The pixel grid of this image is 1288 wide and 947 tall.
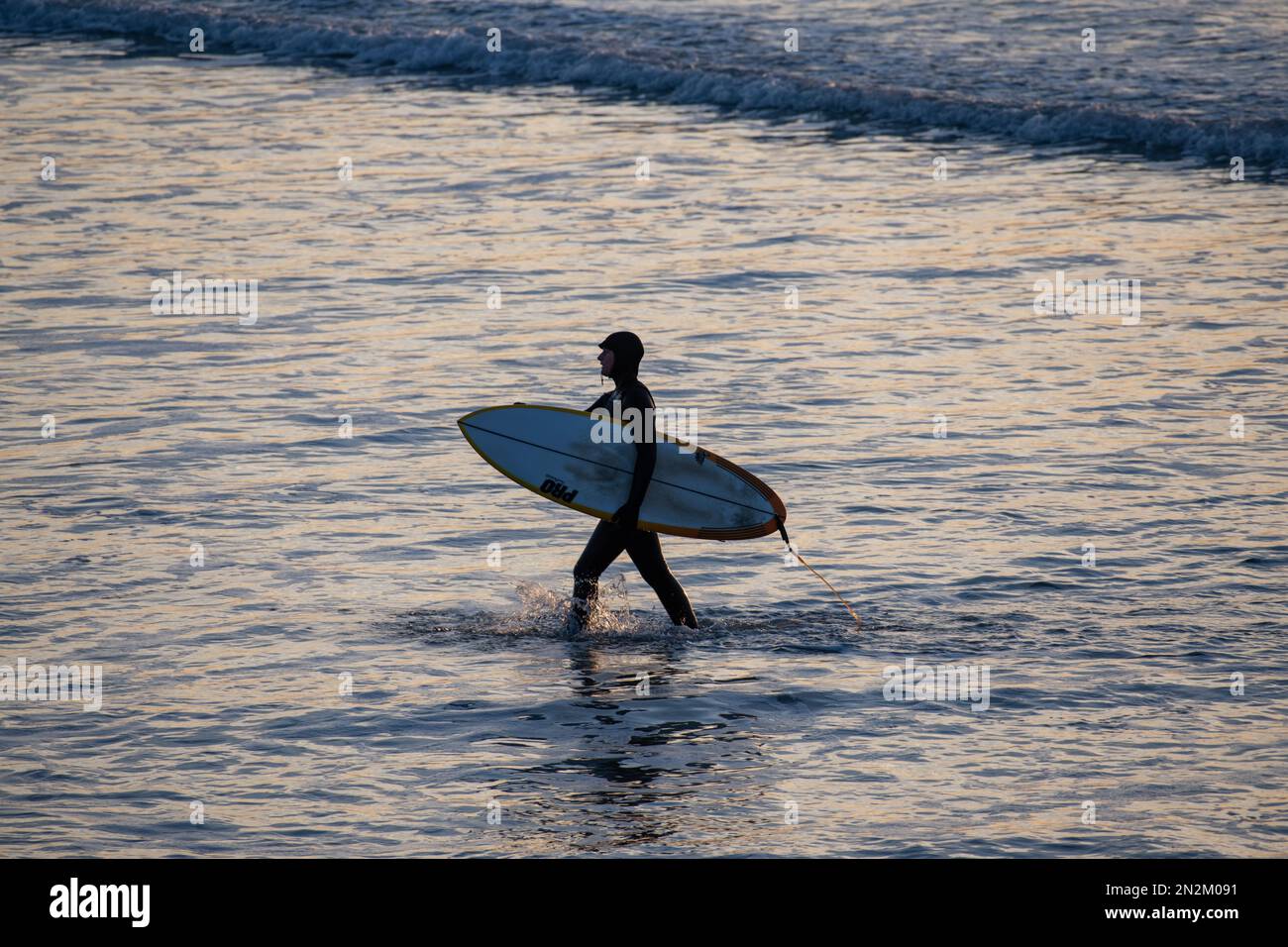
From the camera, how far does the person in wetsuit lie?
10.4 metres

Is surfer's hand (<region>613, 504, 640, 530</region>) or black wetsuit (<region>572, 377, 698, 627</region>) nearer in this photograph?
surfer's hand (<region>613, 504, 640, 530</region>)

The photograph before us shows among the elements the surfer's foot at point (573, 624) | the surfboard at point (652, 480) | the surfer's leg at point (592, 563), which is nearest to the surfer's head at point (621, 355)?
the surfboard at point (652, 480)

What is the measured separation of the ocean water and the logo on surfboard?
0.59 metres

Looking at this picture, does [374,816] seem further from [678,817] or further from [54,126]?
[54,126]

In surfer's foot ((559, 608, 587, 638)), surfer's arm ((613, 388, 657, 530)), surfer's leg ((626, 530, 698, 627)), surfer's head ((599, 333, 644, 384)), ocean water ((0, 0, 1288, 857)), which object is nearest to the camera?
ocean water ((0, 0, 1288, 857))

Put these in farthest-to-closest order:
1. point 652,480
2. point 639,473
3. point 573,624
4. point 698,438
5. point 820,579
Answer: point 698,438 → point 820,579 → point 652,480 → point 573,624 → point 639,473

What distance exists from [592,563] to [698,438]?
3757 mm

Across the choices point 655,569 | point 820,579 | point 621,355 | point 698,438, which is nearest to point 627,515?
point 655,569

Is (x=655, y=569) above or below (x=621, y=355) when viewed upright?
below

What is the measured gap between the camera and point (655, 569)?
10.7 metres

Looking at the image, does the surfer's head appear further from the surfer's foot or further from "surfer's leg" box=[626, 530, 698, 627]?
the surfer's foot

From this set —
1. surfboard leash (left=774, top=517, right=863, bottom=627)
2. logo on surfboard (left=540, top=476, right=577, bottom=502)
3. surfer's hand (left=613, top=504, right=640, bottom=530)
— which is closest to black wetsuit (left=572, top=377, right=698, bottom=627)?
surfer's hand (left=613, top=504, right=640, bottom=530)

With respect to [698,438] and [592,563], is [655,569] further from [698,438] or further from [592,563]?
[698,438]
